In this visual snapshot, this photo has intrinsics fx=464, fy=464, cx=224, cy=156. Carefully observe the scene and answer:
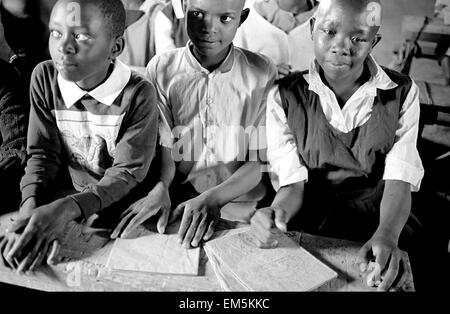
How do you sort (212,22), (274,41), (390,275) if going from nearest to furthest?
(390,275) < (212,22) < (274,41)

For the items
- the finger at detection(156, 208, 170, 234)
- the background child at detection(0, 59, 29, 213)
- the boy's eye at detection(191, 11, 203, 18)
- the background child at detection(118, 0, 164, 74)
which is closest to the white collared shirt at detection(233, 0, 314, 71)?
the boy's eye at detection(191, 11, 203, 18)

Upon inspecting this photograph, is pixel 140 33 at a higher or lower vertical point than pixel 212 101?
higher

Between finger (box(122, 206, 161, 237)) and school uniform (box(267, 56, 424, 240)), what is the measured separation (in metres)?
0.33

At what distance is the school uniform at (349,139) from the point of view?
1.13m

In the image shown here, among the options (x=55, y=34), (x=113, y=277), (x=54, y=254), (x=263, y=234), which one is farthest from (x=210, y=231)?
(x=55, y=34)

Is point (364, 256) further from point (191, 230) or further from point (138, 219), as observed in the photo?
point (138, 219)

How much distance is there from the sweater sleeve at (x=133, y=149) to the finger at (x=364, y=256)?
56 cm

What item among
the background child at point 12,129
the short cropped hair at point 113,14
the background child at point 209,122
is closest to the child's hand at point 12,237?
the background child at point 12,129

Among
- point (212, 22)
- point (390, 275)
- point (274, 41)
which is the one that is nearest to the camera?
point (390, 275)

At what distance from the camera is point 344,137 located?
3.74ft

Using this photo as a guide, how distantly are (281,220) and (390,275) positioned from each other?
264 mm

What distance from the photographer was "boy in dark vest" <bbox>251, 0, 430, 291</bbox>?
1088mm

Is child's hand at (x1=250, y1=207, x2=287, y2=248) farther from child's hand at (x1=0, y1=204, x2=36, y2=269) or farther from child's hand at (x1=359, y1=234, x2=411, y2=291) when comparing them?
child's hand at (x1=0, y1=204, x2=36, y2=269)

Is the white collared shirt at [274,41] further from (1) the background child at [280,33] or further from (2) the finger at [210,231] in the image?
(2) the finger at [210,231]
